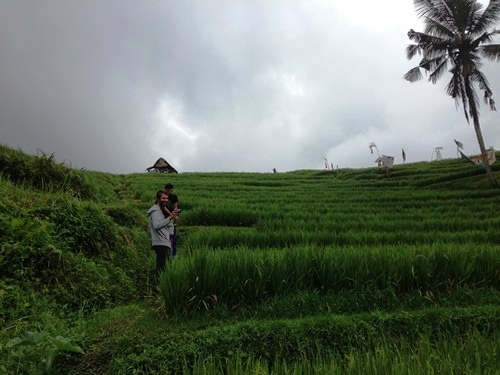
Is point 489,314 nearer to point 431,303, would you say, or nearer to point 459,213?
point 431,303

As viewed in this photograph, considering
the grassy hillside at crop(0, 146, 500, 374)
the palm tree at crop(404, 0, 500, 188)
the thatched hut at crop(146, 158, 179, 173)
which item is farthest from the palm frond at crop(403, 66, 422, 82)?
the thatched hut at crop(146, 158, 179, 173)

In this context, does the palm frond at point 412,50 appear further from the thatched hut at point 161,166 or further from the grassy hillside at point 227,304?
the thatched hut at point 161,166

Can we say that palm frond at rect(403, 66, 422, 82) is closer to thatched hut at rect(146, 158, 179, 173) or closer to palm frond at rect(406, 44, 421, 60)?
palm frond at rect(406, 44, 421, 60)

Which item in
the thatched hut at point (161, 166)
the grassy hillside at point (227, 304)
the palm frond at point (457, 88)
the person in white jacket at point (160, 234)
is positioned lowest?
the grassy hillside at point (227, 304)

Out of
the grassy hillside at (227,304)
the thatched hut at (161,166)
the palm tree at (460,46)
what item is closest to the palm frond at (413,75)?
the palm tree at (460,46)

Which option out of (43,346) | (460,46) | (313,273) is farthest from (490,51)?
(43,346)

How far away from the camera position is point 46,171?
8172 mm

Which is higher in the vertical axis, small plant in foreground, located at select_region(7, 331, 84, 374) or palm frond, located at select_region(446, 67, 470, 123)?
palm frond, located at select_region(446, 67, 470, 123)

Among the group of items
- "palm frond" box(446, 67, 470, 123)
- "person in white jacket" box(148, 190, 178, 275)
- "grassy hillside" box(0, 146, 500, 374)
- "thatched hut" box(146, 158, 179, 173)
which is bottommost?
"grassy hillside" box(0, 146, 500, 374)

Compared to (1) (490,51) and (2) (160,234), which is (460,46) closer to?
(1) (490,51)

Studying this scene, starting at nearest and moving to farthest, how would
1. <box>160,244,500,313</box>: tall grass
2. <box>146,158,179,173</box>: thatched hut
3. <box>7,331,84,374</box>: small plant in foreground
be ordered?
1. <box>7,331,84,374</box>: small plant in foreground
2. <box>160,244,500,313</box>: tall grass
3. <box>146,158,179,173</box>: thatched hut

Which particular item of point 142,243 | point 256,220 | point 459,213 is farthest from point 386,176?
point 142,243

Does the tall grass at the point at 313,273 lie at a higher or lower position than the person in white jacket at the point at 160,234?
lower

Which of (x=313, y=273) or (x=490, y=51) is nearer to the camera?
(x=313, y=273)
